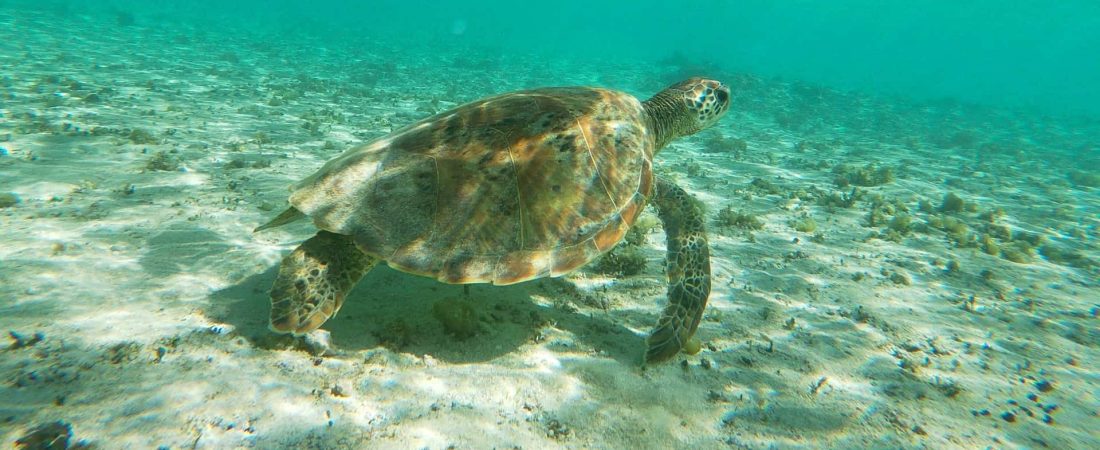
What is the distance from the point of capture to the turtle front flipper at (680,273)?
10.8ft

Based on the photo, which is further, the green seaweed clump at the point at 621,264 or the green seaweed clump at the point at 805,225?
the green seaweed clump at the point at 805,225

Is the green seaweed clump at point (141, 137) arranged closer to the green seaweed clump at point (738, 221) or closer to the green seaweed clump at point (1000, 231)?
the green seaweed clump at point (738, 221)

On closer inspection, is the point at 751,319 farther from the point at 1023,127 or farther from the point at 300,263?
the point at 1023,127

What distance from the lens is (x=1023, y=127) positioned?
71.7 ft

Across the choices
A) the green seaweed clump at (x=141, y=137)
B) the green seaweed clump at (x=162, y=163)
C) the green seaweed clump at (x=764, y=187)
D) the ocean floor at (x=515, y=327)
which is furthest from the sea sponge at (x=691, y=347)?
the green seaweed clump at (x=141, y=137)

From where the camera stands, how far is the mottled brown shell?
3.02m

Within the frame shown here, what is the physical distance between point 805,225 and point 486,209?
5277 mm

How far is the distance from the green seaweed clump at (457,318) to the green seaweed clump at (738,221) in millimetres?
4250

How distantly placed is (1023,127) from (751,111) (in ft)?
51.4

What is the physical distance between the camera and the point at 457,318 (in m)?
3.29

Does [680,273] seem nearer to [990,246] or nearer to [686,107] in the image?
[686,107]

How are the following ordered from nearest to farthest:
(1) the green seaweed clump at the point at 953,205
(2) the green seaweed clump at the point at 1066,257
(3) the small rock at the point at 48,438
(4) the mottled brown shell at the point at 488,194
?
(3) the small rock at the point at 48,438 → (4) the mottled brown shell at the point at 488,194 → (2) the green seaweed clump at the point at 1066,257 → (1) the green seaweed clump at the point at 953,205

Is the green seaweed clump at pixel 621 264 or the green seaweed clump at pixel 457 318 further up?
the green seaweed clump at pixel 621 264

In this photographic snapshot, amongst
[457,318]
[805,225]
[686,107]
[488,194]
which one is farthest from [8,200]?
[805,225]
